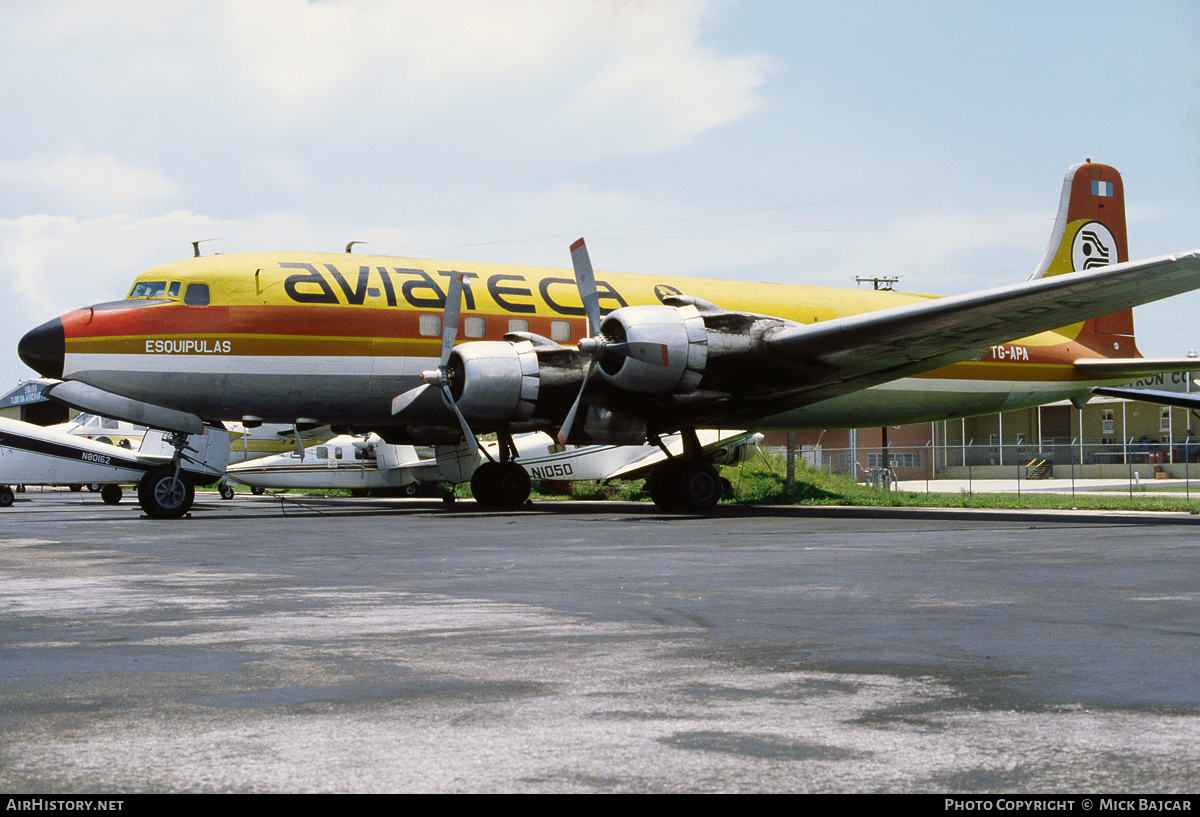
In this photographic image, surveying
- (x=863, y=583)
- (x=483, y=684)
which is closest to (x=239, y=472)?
(x=863, y=583)

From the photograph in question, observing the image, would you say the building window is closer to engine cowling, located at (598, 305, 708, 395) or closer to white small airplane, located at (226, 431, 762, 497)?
white small airplane, located at (226, 431, 762, 497)

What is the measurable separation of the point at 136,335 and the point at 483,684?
16.8 meters

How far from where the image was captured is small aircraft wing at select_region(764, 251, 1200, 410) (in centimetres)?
1636

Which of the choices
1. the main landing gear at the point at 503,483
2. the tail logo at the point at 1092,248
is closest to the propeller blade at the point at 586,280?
the main landing gear at the point at 503,483

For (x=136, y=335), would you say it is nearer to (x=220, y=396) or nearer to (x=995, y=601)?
(x=220, y=396)

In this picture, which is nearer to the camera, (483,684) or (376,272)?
(483,684)

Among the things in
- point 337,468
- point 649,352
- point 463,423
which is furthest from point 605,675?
point 337,468

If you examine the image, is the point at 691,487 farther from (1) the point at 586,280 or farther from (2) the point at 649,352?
(1) the point at 586,280

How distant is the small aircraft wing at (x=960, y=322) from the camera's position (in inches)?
644

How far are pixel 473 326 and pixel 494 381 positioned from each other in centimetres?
265

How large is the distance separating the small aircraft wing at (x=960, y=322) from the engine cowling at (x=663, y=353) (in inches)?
52.8

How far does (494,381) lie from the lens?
19.5 meters

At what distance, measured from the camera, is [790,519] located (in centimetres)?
1909

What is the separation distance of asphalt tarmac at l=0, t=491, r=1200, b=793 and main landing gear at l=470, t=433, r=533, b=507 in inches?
477
